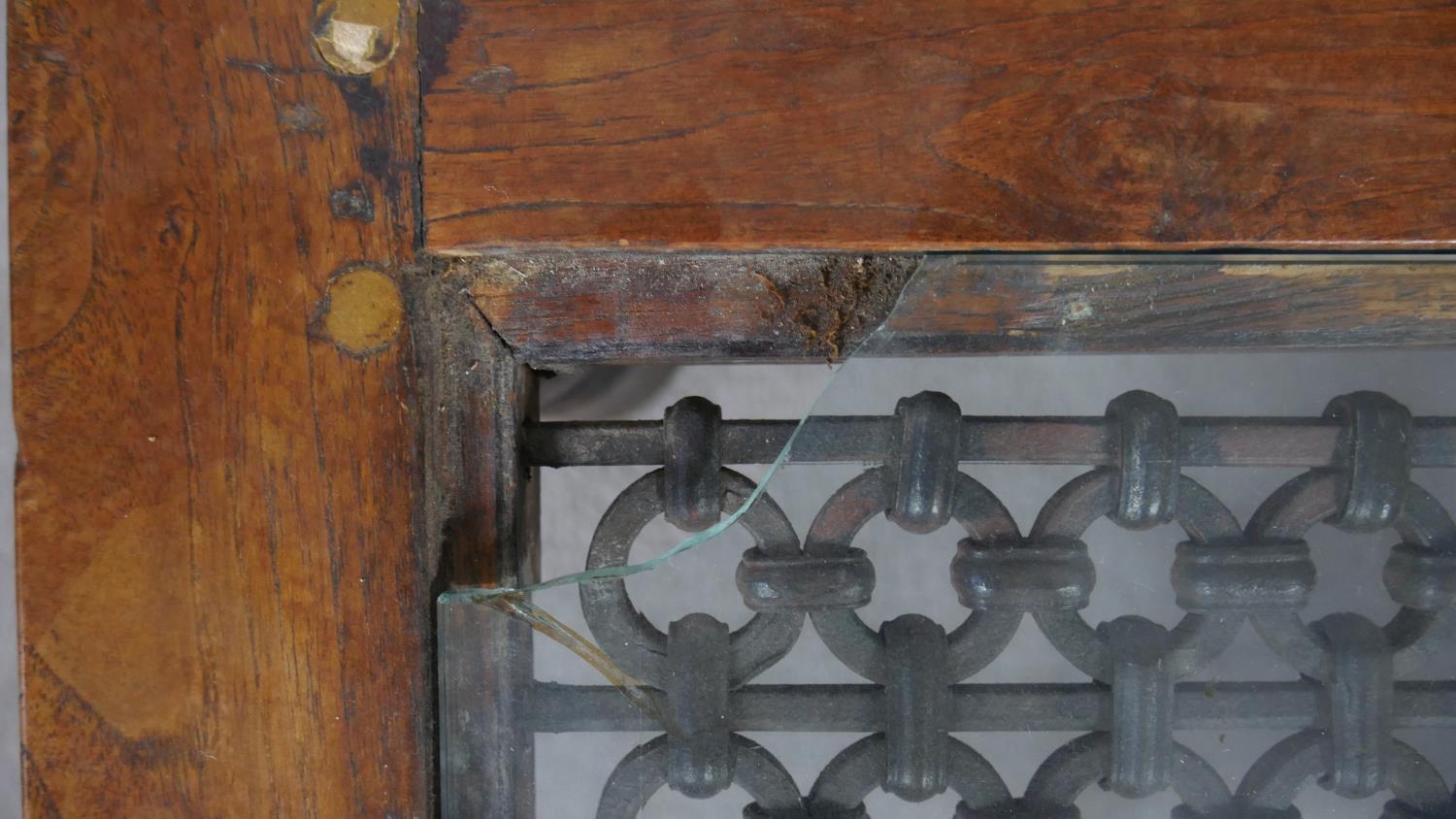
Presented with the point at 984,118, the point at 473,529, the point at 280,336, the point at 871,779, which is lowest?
the point at 871,779

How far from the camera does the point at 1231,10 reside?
21.9 inches

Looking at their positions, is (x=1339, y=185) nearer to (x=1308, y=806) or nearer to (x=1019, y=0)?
(x=1019, y=0)

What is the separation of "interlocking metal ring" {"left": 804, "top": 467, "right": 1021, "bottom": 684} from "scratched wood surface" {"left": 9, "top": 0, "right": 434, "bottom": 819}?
22cm

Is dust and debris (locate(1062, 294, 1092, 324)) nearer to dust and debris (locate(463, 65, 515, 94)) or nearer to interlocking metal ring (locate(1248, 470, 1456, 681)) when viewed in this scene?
interlocking metal ring (locate(1248, 470, 1456, 681))

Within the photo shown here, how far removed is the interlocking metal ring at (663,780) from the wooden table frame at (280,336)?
10 cm

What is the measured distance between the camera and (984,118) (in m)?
0.56

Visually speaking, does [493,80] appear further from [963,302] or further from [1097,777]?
[1097,777]

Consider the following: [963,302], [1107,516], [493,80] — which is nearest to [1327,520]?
[1107,516]

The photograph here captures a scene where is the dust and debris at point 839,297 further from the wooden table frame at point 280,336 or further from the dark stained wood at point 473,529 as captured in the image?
the dark stained wood at point 473,529

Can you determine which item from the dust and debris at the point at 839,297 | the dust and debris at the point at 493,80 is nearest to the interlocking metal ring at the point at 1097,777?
the dust and debris at the point at 839,297

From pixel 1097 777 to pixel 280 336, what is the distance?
19.5 inches

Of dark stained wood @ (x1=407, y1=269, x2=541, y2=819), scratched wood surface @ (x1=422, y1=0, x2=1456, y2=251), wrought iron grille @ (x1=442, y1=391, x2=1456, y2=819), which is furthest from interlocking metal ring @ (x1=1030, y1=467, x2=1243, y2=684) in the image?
dark stained wood @ (x1=407, y1=269, x2=541, y2=819)

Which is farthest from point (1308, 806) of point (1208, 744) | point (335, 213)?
point (335, 213)

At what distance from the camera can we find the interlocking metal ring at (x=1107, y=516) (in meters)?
0.57
